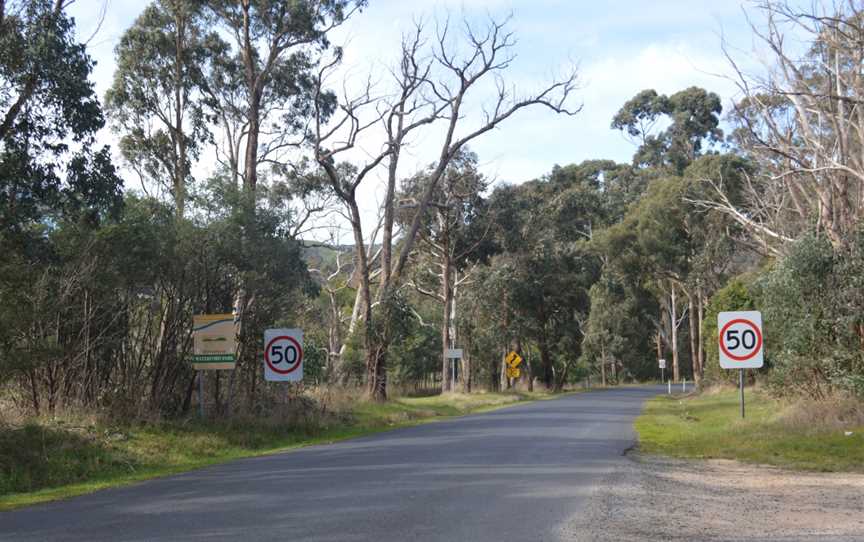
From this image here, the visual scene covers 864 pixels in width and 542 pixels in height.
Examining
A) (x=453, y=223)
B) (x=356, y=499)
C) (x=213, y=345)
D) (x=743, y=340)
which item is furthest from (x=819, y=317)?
(x=453, y=223)

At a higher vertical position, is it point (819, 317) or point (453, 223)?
point (453, 223)

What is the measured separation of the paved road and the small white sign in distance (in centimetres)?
441

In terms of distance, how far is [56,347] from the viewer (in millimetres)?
17000

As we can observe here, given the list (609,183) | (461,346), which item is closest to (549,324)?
(461,346)

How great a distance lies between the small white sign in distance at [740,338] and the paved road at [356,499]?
4.41 m

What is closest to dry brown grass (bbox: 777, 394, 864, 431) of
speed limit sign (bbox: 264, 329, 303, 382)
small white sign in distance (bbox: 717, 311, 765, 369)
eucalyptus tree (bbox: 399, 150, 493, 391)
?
small white sign in distance (bbox: 717, 311, 765, 369)

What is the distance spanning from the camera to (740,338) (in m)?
20.3

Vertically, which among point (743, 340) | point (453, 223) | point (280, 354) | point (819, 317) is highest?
point (453, 223)

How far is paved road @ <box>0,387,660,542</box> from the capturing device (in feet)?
28.3

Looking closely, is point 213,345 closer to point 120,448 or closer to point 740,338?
point 120,448

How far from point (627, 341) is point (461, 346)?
24.6 m

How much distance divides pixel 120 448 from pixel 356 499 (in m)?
7.18

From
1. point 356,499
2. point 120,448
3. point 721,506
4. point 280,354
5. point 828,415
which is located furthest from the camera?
point 280,354

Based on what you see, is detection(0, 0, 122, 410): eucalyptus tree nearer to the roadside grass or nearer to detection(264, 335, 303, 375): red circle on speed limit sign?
detection(264, 335, 303, 375): red circle on speed limit sign
